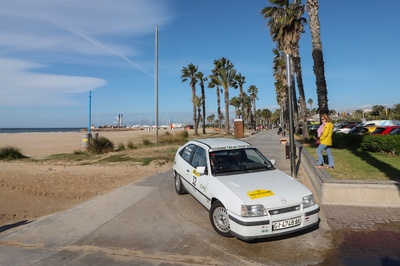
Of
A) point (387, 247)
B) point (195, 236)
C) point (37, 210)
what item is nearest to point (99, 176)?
point (37, 210)

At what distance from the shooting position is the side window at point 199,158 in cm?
600

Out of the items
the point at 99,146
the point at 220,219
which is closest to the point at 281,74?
the point at 99,146

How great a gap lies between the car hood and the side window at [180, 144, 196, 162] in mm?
1753

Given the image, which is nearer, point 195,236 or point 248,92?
point 195,236

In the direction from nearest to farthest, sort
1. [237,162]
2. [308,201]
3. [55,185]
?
[308,201]
[237,162]
[55,185]

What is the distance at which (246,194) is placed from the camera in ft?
14.8

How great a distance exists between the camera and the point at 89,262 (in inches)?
159

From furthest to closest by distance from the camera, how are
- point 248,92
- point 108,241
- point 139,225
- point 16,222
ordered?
point 248,92, point 16,222, point 139,225, point 108,241

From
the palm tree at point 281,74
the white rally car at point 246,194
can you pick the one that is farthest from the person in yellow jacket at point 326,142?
the palm tree at point 281,74

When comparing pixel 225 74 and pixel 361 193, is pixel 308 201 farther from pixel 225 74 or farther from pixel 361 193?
pixel 225 74

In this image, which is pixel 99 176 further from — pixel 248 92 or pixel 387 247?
pixel 248 92

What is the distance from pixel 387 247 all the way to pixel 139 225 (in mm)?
3951

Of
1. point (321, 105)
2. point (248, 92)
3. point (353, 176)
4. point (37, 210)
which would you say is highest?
point (248, 92)

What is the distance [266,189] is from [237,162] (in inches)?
50.4
